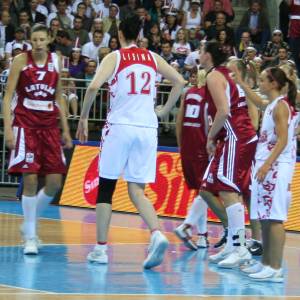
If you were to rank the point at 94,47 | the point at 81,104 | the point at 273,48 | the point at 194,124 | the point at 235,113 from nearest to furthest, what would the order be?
the point at 235,113 < the point at 194,124 < the point at 81,104 < the point at 273,48 < the point at 94,47

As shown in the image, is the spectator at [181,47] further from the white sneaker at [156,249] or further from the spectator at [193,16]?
the white sneaker at [156,249]

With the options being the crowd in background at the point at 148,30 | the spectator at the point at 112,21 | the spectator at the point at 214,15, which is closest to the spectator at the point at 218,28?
the crowd in background at the point at 148,30

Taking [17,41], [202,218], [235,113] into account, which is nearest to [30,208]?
[202,218]

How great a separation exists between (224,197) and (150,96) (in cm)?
133

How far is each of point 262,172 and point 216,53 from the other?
5.75 feet

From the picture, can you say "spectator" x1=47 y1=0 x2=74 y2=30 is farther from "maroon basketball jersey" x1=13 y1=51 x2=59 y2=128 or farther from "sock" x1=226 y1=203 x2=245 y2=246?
"sock" x1=226 y1=203 x2=245 y2=246

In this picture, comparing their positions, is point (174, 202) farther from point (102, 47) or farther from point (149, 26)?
point (149, 26)

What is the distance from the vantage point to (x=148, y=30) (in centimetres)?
2386

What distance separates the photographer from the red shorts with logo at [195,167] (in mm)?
13680

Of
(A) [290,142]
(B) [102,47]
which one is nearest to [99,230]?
(A) [290,142]

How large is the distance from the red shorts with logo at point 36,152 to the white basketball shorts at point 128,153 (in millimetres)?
858

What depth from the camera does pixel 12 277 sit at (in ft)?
34.2

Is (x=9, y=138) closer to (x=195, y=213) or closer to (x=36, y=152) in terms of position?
(x=36, y=152)

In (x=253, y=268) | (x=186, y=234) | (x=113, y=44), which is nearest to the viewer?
(x=253, y=268)
